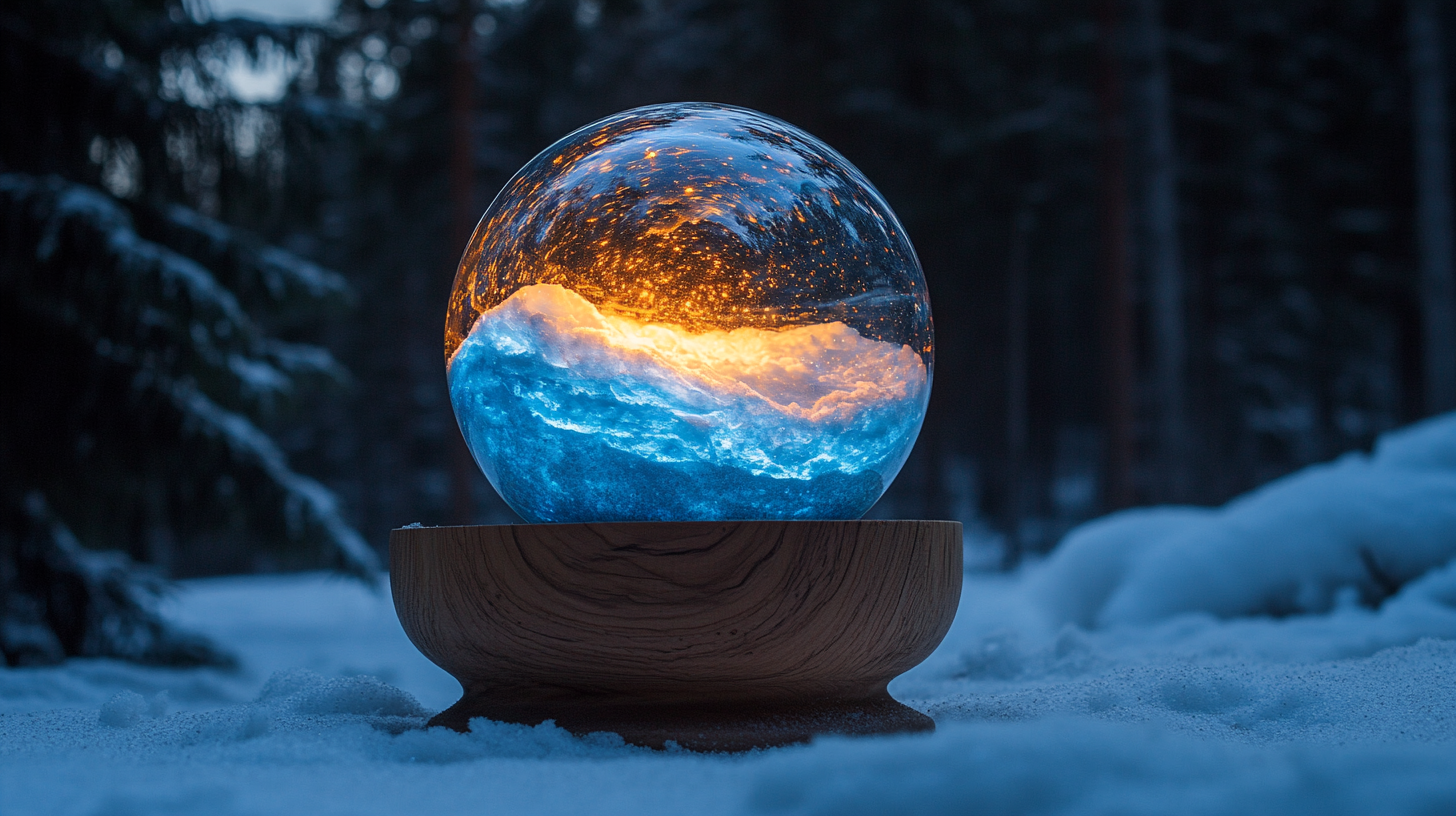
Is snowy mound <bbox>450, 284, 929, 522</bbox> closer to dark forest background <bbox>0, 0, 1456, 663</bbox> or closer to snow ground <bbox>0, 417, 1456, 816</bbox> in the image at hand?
snow ground <bbox>0, 417, 1456, 816</bbox>

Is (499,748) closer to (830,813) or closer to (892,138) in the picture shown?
(830,813)

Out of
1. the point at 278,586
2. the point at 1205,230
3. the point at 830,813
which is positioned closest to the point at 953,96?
the point at 1205,230

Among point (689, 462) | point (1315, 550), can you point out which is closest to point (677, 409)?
point (689, 462)

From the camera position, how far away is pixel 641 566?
95.9 inches

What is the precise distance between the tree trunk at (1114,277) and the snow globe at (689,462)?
9.90 metres

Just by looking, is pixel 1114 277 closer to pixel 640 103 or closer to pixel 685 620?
pixel 640 103

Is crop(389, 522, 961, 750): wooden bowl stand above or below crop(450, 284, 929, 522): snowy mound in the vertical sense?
below

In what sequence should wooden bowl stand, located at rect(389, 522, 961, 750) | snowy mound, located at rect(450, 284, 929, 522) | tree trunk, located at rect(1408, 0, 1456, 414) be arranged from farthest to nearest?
tree trunk, located at rect(1408, 0, 1456, 414) → snowy mound, located at rect(450, 284, 929, 522) → wooden bowl stand, located at rect(389, 522, 961, 750)

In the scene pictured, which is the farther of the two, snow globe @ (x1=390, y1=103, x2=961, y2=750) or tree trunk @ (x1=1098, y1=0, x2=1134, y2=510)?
tree trunk @ (x1=1098, y1=0, x2=1134, y2=510)

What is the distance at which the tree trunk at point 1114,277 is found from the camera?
12.0 meters

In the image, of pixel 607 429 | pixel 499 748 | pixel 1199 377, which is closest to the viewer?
pixel 499 748

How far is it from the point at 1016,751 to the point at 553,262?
1.71 metres

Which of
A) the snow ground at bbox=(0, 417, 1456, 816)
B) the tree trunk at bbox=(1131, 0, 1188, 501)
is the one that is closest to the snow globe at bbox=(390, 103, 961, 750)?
the snow ground at bbox=(0, 417, 1456, 816)

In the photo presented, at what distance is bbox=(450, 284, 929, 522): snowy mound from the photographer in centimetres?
265
